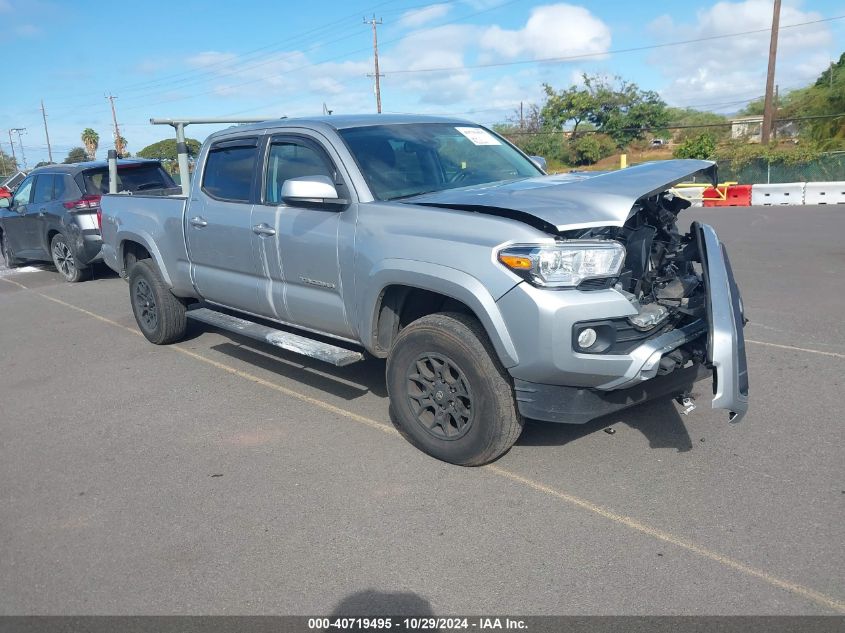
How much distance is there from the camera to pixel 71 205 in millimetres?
10766

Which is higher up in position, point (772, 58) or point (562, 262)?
point (772, 58)

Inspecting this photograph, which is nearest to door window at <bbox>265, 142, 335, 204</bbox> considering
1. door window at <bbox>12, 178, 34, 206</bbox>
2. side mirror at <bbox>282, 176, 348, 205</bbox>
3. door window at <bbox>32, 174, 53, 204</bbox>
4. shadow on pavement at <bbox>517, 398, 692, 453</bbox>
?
side mirror at <bbox>282, 176, 348, 205</bbox>

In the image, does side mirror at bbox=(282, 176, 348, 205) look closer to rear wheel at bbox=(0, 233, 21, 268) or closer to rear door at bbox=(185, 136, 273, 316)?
rear door at bbox=(185, 136, 273, 316)

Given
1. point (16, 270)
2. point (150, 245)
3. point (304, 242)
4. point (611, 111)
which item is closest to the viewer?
point (304, 242)

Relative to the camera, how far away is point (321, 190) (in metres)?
4.31

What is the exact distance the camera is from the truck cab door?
4.62 metres

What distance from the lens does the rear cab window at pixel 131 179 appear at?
1065cm

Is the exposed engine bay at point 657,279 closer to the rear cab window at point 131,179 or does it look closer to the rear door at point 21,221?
the rear cab window at point 131,179

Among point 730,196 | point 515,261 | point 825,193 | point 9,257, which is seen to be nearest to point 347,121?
point 515,261

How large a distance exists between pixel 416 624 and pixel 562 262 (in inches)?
70.2

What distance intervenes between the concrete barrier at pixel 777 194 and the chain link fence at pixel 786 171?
468 cm

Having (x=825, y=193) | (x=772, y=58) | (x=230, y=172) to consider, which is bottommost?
(x=825, y=193)

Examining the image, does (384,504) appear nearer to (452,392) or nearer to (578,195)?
(452,392)

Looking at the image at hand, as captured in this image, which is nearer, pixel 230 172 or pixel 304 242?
pixel 304 242
